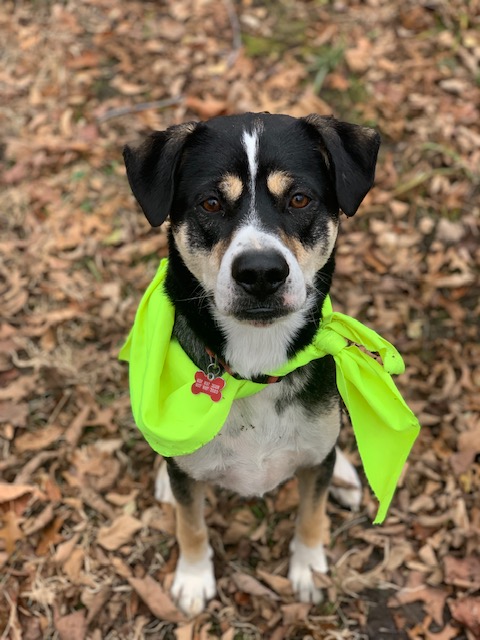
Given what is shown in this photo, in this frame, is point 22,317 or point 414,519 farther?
point 22,317

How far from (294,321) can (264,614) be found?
1770 millimetres

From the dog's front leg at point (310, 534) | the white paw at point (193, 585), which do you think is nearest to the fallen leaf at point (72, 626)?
the white paw at point (193, 585)

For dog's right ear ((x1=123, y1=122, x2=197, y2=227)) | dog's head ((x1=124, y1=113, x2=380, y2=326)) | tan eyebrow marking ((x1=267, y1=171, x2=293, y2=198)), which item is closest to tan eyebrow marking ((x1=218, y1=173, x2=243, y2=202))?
dog's head ((x1=124, y1=113, x2=380, y2=326))

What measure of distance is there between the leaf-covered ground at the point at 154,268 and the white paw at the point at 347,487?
0.10 metres

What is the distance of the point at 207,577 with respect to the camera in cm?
365

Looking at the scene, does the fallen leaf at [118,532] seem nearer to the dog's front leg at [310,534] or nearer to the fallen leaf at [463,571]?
the dog's front leg at [310,534]

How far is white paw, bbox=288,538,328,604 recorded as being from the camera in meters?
3.63

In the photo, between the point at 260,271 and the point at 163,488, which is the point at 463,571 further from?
the point at 260,271

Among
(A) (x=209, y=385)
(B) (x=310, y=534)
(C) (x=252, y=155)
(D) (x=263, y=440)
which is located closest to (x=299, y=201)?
(C) (x=252, y=155)

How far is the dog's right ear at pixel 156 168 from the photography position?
2.74 metres

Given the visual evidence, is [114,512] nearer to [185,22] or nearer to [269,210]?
[269,210]

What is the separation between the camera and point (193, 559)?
3594 millimetres

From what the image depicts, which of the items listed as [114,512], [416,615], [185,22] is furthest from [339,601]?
[185,22]

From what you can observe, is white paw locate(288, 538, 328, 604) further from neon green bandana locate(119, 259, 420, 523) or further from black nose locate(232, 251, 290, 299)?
black nose locate(232, 251, 290, 299)
